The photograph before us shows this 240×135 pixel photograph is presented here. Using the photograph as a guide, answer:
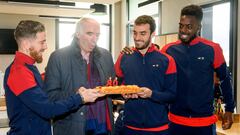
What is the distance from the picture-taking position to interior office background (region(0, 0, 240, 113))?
4570 mm

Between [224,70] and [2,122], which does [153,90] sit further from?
[2,122]

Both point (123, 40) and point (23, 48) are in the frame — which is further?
point (123, 40)

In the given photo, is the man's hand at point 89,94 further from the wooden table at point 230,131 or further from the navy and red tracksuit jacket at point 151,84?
the wooden table at point 230,131

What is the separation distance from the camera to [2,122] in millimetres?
3764

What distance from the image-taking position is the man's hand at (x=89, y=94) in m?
2.10

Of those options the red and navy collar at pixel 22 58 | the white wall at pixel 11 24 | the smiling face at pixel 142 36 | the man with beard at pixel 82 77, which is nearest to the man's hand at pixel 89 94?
the man with beard at pixel 82 77

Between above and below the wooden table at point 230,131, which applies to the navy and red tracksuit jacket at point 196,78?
above

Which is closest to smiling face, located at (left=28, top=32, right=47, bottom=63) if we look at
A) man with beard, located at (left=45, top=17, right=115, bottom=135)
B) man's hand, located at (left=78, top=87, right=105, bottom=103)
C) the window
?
man with beard, located at (left=45, top=17, right=115, bottom=135)

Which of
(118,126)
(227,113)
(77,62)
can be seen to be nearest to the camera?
(77,62)

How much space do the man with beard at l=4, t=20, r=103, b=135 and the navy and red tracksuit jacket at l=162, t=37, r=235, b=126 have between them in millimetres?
916

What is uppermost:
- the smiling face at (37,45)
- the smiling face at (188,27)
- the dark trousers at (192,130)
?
the smiling face at (188,27)

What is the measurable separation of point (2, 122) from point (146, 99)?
2.19m

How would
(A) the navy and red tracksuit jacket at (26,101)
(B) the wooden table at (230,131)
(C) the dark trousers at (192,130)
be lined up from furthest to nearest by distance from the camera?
(B) the wooden table at (230,131) < (C) the dark trousers at (192,130) < (A) the navy and red tracksuit jacket at (26,101)

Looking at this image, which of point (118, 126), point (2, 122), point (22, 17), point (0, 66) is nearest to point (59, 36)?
point (22, 17)
